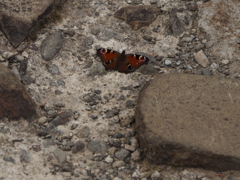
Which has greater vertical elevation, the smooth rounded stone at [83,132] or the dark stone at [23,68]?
the dark stone at [23,68]

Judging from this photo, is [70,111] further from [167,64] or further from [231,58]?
[231,58]

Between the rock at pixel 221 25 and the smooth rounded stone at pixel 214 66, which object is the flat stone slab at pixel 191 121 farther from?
the rock at pixel 221 25

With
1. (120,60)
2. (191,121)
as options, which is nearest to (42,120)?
(120,60)

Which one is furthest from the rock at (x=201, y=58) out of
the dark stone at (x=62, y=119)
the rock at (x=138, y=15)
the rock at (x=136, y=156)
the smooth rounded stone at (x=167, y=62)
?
the dark stone at (x=62, y=119)

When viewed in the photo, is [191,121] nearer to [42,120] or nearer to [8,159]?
[42,120]

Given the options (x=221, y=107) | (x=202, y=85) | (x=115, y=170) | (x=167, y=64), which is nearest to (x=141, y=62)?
(x=167, y=64)

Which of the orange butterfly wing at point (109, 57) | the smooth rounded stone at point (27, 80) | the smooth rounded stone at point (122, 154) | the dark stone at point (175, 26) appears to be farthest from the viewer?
the dark stone at point (175, 26)
